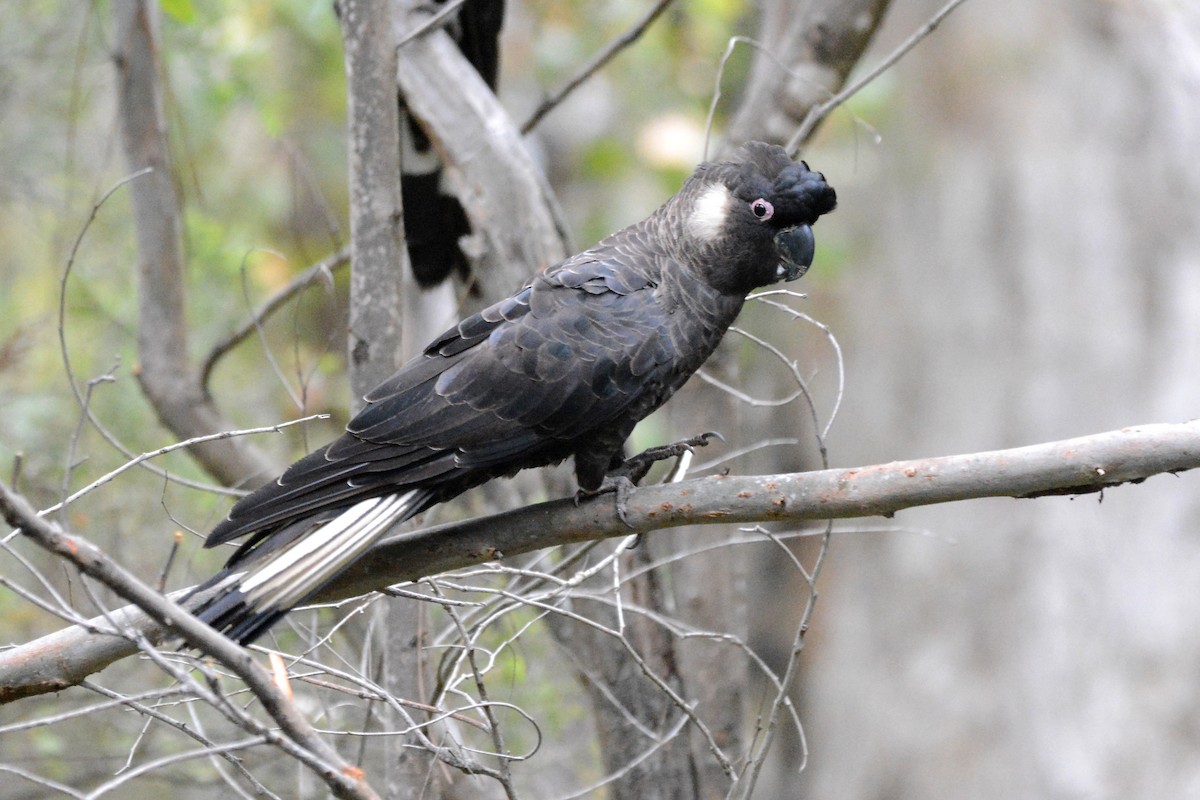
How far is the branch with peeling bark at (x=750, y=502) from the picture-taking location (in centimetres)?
172

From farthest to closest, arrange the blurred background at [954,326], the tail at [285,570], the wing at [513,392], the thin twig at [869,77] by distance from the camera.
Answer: the blurred background at [954,326] < the thin twig at [869,77] < the wing at [513,392] < the tail at [285,570]

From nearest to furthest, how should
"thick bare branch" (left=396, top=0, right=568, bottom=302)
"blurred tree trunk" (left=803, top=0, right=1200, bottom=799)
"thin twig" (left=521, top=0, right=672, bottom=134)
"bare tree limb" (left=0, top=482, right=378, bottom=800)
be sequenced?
"bare tree limb" (left=0, top=482, right=378, bottom=800) → "thick bare branch" (left=396, top=0, right=568, bottom=302) → "thin twig" (left=521, top=0, right=672, bottom=134) → "blurred tree trunk" (left=803, top=0, right=1200, bottom=799)

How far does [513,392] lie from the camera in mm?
2393

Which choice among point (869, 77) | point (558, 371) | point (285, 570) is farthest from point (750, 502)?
point (869, 77)

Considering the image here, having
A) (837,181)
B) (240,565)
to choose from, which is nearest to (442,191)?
(240,565)

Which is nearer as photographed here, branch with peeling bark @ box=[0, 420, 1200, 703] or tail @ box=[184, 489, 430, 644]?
branch with peeling bark @ box=[0, 420, 1200, 703]

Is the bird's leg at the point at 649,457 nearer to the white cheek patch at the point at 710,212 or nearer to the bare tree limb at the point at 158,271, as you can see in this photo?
the white cheek patch at the point at 710,212

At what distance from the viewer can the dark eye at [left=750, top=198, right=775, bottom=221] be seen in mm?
2527

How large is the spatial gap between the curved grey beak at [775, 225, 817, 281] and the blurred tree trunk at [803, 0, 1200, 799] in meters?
3.82

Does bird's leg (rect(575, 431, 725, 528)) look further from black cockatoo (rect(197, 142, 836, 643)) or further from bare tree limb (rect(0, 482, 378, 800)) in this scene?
bare tree limb (rect(0, 482, 378, 800))

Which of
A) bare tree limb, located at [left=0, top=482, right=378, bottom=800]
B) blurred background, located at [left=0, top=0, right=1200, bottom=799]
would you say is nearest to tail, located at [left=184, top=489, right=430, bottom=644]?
bare tree limb, located at [left=0, top=482, right=378, bottom=800]

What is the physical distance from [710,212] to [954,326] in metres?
4.33

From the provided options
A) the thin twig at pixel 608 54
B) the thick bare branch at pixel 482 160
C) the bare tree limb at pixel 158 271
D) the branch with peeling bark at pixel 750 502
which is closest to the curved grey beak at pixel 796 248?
the branch with peeling bark at pixel 750 502

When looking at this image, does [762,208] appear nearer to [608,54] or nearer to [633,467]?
[633,467]
